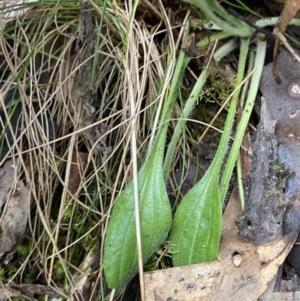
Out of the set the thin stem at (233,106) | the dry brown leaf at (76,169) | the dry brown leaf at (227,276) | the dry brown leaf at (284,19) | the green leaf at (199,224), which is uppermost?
the dry brown leaf at (284,19)

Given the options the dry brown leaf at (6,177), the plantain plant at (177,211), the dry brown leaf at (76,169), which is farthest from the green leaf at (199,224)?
the dry brown leaf at (6,177)

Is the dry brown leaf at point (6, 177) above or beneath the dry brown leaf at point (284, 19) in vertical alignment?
beneath

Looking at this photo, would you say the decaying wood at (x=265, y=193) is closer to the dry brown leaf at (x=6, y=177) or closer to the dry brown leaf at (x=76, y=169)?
the dry brown leaf at (x=76, y=169)

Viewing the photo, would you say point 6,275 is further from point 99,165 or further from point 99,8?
point 99,8

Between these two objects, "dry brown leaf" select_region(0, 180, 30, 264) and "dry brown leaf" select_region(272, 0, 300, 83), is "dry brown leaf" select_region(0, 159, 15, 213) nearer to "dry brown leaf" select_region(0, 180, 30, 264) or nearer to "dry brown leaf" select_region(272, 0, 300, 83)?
"dry brown leaf" select_region(0, 180, 30, 264)

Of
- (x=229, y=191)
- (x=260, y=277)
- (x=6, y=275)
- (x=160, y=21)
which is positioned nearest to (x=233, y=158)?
(x=229, y=191)

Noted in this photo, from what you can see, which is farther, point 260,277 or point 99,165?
point 99,165

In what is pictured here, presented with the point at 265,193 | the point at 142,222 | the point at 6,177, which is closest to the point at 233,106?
the point at 265,193
